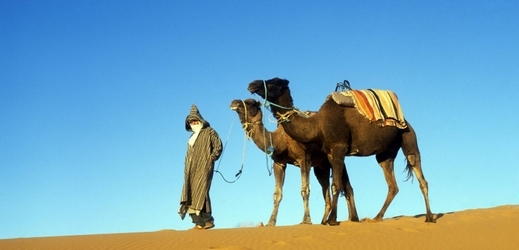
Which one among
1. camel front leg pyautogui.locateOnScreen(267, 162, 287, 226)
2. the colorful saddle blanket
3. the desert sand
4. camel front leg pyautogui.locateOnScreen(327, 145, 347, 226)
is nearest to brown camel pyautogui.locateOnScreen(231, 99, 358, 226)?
A: camel front leg pyautogui.locateOnScreen(267, 162, 287, 226)

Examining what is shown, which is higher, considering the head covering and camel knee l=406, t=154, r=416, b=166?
the head covering

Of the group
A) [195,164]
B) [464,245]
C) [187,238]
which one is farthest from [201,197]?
[464,245]

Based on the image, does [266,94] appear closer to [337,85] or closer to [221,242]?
[337,85]

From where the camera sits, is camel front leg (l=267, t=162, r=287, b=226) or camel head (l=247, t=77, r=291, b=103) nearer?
camel head (l=247, t=77, r=291, b=103)

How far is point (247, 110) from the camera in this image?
17203mm

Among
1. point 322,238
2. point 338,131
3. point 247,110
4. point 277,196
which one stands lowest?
point 322,238

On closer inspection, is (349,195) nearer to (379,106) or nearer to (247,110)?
(379,106)

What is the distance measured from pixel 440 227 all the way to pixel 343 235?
277 centimetres

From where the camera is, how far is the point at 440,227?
14141 millimetres

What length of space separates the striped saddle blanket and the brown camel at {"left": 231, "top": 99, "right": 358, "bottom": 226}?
123 centimetres

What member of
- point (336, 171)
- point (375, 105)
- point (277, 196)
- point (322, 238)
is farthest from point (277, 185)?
point (322, 238)

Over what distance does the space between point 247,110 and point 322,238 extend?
6054 mm

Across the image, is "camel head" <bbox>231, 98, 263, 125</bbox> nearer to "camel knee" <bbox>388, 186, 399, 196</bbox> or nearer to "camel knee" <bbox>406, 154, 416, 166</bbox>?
"camel knee" <bbox>388, 186, 399, 196</bbox>

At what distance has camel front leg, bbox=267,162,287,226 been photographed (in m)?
16.2
